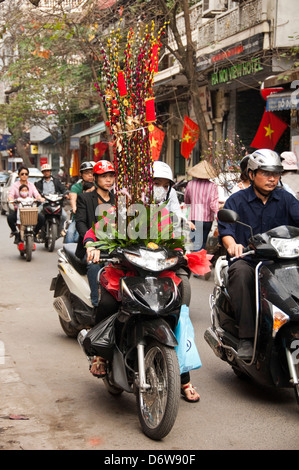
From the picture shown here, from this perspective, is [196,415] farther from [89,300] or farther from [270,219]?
[89,300]

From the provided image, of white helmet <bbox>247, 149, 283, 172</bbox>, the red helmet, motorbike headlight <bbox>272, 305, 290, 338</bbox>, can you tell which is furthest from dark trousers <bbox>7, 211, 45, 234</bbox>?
motorbike headlight <bbox>272, 305, 290, 338</bbox>

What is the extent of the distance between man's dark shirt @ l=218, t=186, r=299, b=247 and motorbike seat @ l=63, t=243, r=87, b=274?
189cm

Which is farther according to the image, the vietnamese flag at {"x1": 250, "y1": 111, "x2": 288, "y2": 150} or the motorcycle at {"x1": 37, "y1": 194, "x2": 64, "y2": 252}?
the vietnamese flag at {"x1": 250, "y1": 111, "x2": 288, "y2": 150}

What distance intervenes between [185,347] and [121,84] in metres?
1.76

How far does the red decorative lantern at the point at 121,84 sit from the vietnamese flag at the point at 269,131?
1150cm

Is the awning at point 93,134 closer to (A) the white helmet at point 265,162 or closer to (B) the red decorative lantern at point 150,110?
(A) the white helmet at point 265,162

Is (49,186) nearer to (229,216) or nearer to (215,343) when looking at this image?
(215,343)

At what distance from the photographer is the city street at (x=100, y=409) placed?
4289 millimetres

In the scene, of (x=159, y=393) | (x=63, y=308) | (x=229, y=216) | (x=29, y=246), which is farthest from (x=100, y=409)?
(x=29, y=246)

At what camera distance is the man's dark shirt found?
213 inches

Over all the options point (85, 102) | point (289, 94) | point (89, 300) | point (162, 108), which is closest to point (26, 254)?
point (289, 94)

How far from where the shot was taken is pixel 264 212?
5.42 meters

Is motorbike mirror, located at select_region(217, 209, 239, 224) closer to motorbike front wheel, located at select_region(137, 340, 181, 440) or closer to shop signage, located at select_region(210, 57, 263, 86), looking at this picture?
motorbike front wheel, located at select_region(137, 340, 181, 440)

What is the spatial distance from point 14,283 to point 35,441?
6.76 metres
